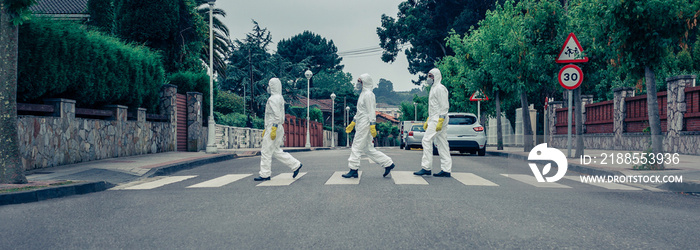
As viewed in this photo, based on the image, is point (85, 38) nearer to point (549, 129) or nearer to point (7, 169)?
point (7, 169)

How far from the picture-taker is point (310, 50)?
81688mm

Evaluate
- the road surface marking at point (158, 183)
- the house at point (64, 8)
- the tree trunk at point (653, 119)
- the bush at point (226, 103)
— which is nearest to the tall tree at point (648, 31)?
the tree trunk at point (653, 119)

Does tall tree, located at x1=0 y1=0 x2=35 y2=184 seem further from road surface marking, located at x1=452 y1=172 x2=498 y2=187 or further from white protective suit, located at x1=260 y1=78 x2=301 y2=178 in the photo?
road surface marking, located at x1=452 y1=172 x2=498 y2=187

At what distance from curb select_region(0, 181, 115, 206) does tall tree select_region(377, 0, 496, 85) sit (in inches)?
1331

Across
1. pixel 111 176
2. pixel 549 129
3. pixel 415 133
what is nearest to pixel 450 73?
pixel 549 129

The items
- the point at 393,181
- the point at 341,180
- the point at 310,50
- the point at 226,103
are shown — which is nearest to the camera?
the point at 393,181

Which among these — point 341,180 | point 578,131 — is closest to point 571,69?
point 578,131

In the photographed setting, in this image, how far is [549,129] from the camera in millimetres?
29266

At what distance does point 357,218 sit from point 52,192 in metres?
4.60

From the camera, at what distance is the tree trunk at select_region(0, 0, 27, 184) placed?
8.45 metres

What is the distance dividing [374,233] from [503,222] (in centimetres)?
131

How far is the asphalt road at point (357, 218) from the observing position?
15.0 feet

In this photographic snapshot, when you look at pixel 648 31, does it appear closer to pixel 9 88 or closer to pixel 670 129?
pixel 670 129

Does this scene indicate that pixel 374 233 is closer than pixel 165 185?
Yes
